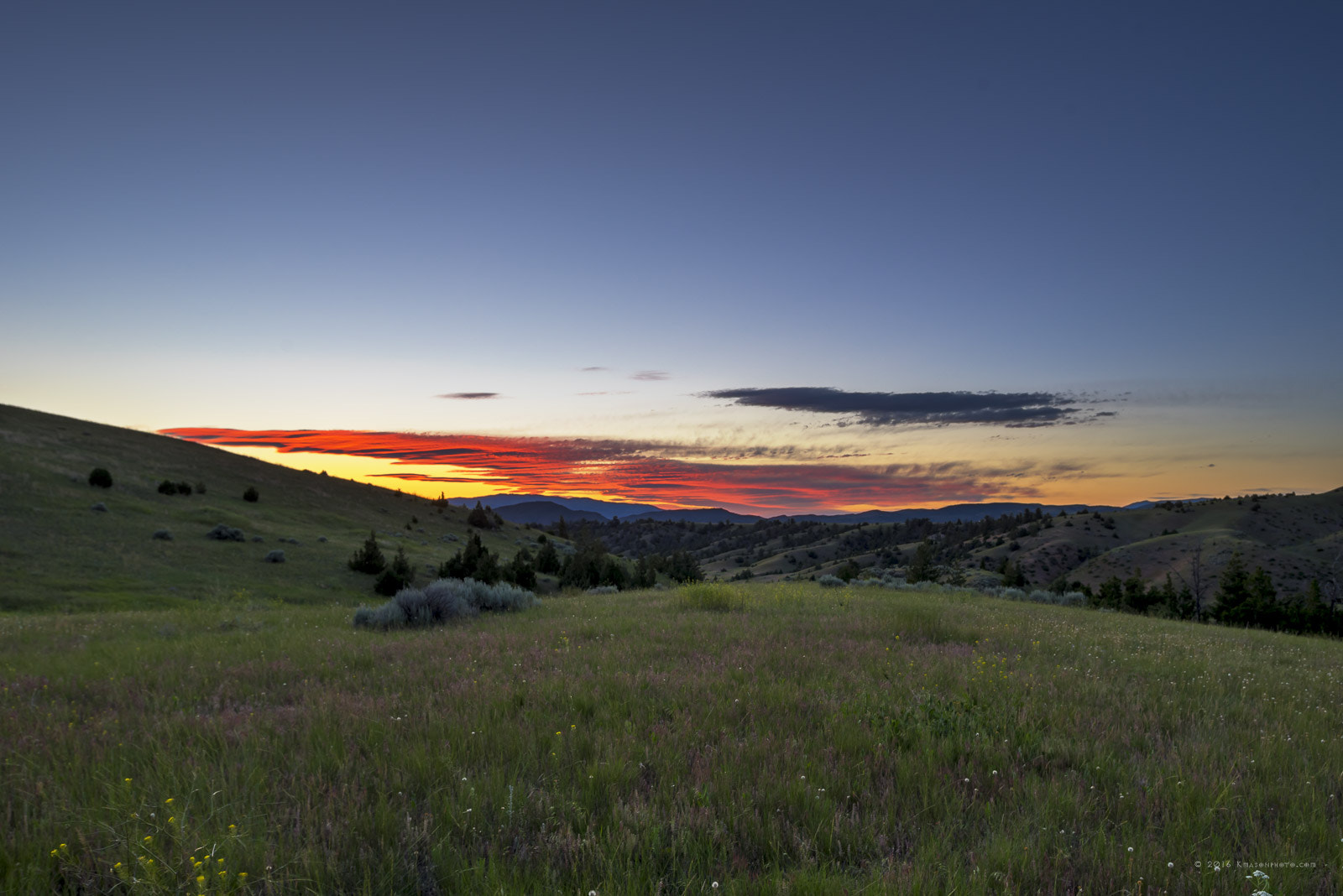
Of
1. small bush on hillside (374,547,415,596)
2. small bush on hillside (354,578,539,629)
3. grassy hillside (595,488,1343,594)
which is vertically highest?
small bush on hillside (354,578,539,629)

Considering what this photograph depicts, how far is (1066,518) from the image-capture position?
141125mm

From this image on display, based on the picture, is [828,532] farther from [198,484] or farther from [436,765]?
[436,765]

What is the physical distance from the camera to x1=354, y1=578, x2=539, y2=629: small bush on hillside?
13180mm

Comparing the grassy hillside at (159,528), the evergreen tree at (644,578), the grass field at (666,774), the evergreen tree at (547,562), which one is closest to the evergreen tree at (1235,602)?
the evergreen tree at (644,578)

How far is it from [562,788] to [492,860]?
1128 millimetres

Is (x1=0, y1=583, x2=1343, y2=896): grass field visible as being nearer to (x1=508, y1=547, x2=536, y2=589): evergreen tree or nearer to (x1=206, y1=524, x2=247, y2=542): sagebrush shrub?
(x1=508, y1=547, x2=536, y2=589): evergreen tree

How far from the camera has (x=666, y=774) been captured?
14.6 ft

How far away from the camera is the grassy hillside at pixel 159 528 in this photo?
24250 millimetres

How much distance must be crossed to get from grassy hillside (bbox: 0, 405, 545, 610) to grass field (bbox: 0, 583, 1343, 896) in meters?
20.1

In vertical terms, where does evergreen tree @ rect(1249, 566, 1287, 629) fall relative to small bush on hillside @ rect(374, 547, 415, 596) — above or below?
below

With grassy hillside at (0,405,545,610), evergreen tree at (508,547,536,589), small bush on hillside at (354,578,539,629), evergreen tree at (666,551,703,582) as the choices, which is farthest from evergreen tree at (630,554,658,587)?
small bush on hillside at (354,578,539,629)

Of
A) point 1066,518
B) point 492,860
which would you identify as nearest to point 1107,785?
point 492,860

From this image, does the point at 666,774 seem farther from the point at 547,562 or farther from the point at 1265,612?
the point at 1265,612

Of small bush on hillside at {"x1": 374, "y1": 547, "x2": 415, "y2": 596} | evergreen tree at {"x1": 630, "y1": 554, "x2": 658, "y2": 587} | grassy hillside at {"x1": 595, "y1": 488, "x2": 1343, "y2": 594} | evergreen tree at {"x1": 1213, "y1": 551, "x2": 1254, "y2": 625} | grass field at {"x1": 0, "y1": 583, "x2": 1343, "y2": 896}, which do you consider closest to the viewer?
grass field at {"x1": 0, "y1": 583, "x2": 1343, "y2": 896}
